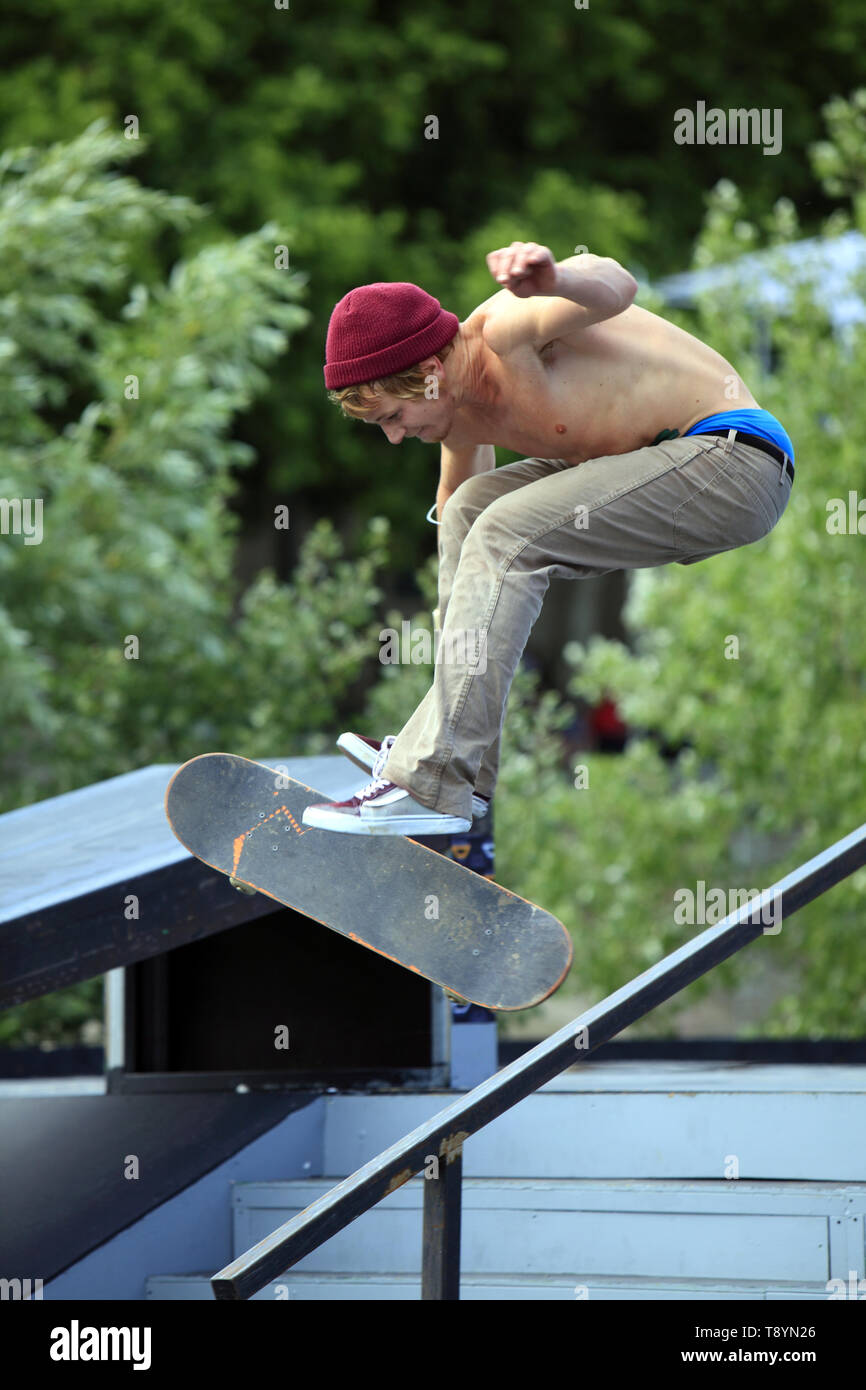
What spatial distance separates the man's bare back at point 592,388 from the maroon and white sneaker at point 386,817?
76cm

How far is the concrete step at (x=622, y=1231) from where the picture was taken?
132 inches

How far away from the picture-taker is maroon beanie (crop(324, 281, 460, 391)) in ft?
10.3

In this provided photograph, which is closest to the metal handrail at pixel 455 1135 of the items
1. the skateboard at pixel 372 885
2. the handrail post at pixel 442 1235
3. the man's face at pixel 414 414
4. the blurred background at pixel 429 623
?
the handrail post at pixel 442 1235

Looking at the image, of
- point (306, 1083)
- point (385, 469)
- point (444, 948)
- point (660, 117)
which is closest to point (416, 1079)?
point (306, 1083)

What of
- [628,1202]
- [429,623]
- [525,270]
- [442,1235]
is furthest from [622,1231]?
[429,623]

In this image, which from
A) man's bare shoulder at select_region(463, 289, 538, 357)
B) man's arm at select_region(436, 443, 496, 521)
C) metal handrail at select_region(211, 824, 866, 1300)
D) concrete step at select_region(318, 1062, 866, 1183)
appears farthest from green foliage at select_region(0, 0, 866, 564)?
metal handrail at select_region(211, 824, 866, 1300)

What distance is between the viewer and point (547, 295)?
2926 millimetres

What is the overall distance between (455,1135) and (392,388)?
148 centimetres

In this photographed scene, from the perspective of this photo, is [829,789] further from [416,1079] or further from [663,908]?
[416,1079]

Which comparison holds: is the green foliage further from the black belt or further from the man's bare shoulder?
the black belt

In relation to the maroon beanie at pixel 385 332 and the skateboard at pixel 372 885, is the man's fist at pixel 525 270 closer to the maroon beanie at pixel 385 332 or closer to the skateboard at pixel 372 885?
the maroon beanie at pixel 385 332

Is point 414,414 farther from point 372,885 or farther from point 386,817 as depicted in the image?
point 372,885

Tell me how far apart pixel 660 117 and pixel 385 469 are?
20.6ft

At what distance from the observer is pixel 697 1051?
20.8 feet
